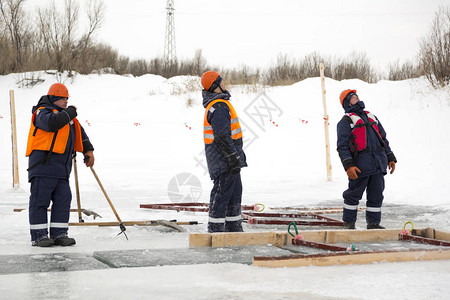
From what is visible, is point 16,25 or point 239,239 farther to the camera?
point 16,25

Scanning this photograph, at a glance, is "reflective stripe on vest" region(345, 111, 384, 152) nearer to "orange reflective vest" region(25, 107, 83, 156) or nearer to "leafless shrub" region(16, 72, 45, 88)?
"orange reflective vest" region(25, 107, 83, 156)

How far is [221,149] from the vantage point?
599 centimetres

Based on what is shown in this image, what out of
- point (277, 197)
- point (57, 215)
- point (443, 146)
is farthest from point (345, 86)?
point (57, 215)

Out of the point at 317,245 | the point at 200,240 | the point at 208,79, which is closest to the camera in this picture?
the point at 317,245

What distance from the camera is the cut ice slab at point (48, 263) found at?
447cm

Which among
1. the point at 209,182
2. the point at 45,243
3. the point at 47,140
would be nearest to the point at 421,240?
the point at 45,243

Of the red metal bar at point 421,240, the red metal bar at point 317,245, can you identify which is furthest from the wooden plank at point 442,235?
the red metal bar at point 317,245

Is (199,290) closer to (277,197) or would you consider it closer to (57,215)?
(57,215)

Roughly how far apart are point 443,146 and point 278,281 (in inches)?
567

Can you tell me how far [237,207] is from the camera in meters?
6.31

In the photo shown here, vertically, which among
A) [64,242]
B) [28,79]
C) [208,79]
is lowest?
[64,242]

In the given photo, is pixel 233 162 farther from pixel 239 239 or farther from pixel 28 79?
pixel 28 79

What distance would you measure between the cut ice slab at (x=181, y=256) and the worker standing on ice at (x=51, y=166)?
1.04 metres

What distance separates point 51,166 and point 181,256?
1816 millimetres
